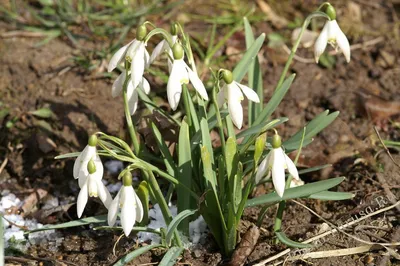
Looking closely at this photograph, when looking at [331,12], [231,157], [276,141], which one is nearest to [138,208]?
[231,157]

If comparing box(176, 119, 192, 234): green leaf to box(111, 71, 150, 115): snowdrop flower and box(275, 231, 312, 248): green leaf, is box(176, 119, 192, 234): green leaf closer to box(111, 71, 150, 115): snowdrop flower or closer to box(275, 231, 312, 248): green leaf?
box(111, 71, 150, 115): snowdrop flower

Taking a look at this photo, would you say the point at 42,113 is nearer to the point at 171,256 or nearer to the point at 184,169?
the point at 184,169

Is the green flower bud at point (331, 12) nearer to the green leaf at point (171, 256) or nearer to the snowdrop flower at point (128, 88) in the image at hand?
the snowdrop flower at point (128, 88)

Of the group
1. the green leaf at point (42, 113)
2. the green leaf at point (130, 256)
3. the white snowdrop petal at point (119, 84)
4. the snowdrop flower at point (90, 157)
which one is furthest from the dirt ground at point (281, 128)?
the white snowdrop petal at point (119, 84)

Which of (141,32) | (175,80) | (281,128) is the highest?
(141,32)

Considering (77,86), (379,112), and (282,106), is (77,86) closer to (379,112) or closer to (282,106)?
(282,106)

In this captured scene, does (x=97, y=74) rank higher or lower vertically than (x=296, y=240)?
higher

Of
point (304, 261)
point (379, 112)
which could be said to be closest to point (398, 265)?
point (304, 261)
